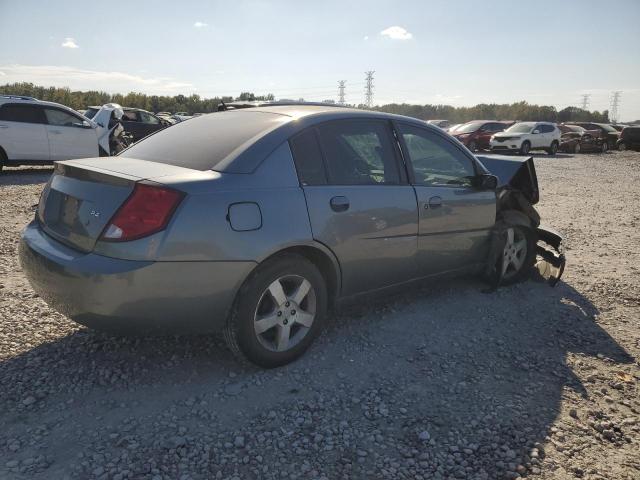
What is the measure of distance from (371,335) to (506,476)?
5.01 feet

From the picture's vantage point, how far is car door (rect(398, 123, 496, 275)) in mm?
3822

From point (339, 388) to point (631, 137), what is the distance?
1280 inches

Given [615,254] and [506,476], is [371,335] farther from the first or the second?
[615,254]

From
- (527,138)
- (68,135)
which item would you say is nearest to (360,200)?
(68,135)

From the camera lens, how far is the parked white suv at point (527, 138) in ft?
76.1

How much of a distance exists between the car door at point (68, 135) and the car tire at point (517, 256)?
10.8 m

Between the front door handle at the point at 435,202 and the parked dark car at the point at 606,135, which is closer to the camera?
the front door handle at the point at 435,202

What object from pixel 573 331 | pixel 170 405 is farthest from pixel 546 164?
pixel 170 405

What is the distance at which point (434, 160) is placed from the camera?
4.04 meters

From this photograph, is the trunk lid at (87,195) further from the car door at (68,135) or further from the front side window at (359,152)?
the car door at (68,135)

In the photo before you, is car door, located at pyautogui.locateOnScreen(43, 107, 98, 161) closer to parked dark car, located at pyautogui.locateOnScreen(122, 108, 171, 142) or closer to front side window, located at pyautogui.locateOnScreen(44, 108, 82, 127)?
front side window, located at pyautogui.locateOnScreen(44, 108, 82, 127)

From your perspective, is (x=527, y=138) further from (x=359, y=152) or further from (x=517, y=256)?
(x=359, y=152)

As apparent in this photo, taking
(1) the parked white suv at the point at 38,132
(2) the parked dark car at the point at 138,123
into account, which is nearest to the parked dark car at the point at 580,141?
(2) the parked dark car at the point at 138,123

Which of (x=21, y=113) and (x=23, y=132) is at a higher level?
(x=21, y=113)
